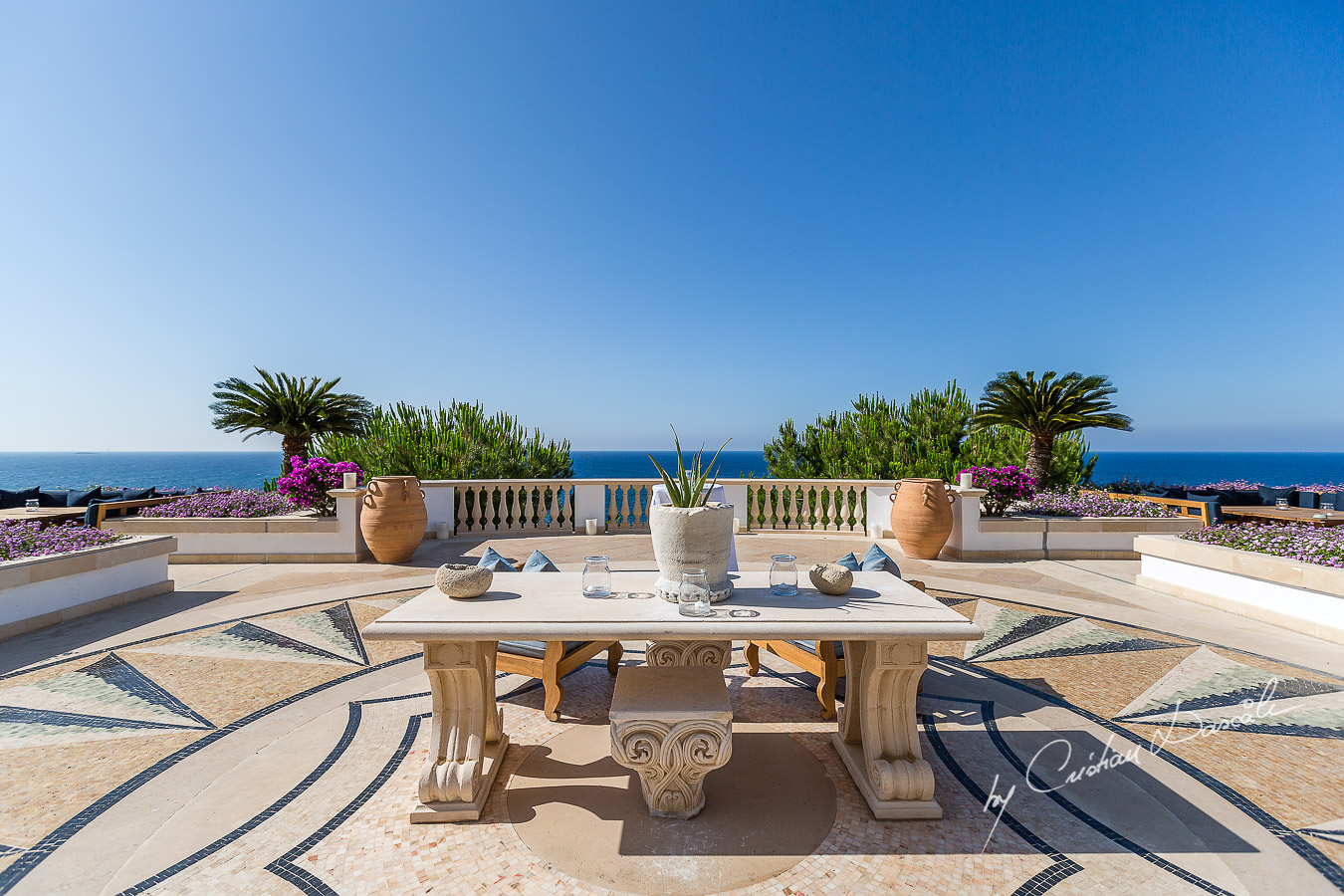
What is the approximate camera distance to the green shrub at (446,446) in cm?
1180

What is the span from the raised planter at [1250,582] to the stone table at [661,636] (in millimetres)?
4659

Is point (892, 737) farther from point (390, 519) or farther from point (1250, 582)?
point (390, 519)

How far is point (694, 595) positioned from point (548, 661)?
137cm

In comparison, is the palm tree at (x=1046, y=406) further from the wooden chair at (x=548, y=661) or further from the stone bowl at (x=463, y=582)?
the stone bowl at (x=463, y=582)

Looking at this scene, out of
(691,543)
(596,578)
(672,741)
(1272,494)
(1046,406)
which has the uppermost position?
(1046,406)

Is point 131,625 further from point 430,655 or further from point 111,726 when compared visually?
point 430,655

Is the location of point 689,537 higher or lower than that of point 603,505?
higher

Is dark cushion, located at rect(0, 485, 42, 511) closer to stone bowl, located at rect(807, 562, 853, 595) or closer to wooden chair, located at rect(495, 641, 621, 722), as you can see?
wooden chair, located at rect(495, 641, 621, 722)

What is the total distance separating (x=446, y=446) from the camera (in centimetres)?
1245

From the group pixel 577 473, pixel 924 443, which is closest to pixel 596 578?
pixel 924 443

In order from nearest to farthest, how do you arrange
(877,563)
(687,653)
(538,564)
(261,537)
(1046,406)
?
(687,653) → (877,563) → (538,564) → (261,537) → (1046,406)

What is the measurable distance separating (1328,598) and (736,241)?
1298cm

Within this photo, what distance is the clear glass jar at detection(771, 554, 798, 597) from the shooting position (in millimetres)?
2410

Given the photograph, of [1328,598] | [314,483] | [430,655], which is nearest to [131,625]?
[314,483]
